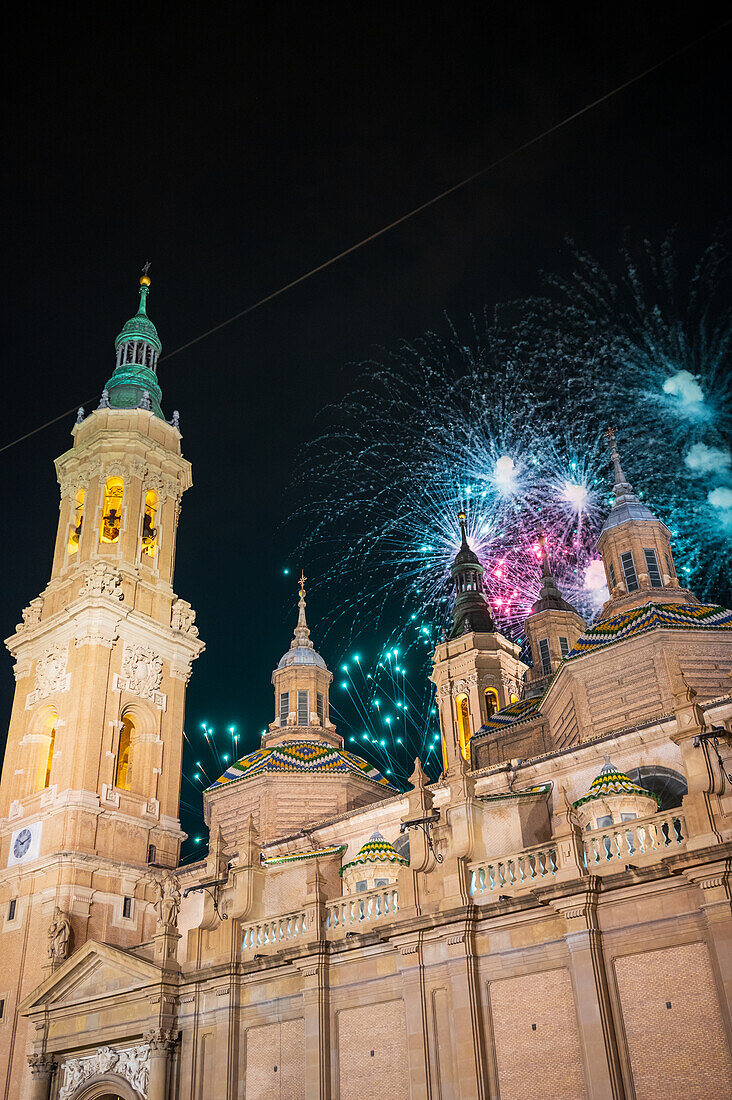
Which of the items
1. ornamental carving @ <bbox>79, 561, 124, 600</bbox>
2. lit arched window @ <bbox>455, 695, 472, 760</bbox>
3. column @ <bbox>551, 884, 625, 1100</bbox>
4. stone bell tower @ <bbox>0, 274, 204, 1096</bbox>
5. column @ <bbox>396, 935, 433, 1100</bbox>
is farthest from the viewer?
lit arched window @ <bbox>455, 695, 472, 760</bbox>

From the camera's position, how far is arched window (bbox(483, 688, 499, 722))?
5406 centimetres

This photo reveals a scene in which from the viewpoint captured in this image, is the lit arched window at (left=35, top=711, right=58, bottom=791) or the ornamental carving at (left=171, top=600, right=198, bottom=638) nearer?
the lit arched window at (left=35, top=711, right=58, bottom=791)

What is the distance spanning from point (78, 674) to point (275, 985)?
1869 cm

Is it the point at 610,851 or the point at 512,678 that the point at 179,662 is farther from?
the point at 610,851

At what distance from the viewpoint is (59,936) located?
3159 centimetres

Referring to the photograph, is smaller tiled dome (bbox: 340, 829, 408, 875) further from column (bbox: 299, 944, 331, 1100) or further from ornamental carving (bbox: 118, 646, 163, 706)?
ornamental carving (bbox: 118, 646, 163, 706)

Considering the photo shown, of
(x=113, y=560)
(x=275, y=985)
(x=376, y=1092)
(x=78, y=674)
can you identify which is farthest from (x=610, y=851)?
(x=113, y=560)

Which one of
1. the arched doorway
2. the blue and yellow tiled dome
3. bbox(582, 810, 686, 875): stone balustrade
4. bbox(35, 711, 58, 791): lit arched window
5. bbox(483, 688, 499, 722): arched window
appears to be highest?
bbox(483, 688, 499, 722): arched window

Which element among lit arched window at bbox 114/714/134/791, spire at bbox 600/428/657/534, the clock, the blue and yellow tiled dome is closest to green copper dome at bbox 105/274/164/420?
lit arched window at bbox 114/714/134/791

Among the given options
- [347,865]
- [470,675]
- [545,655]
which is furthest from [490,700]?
[347,865]

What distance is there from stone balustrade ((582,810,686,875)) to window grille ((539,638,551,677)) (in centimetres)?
3363

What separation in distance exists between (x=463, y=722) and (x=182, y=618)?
1881 cm

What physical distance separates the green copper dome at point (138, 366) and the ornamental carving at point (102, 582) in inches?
382

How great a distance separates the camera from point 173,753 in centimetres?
4072
